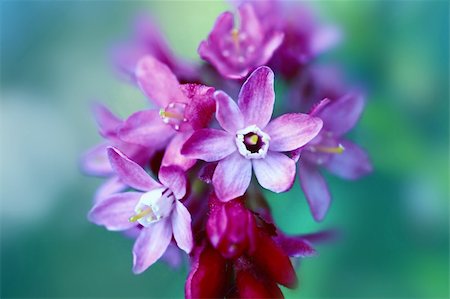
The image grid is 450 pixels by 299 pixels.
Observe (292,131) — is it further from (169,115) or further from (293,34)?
(293,34)

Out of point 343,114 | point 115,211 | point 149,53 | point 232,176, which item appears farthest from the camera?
point 149,53

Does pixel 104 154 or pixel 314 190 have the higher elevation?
pixel 104 154

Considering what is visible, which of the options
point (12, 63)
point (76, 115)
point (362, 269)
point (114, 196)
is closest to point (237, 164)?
point (114, 196)

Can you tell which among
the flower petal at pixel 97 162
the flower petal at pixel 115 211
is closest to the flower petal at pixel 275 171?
the flower petal at pixel 115 211

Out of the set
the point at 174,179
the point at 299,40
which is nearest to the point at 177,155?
the point at 174,179

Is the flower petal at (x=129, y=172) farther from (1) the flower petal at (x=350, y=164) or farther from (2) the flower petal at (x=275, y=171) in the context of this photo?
(1) the flower petal at (x=350, y=164)

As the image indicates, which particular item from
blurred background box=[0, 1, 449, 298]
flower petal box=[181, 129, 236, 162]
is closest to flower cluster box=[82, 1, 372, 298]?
flower petal box=[181, 129, 236, 162]
